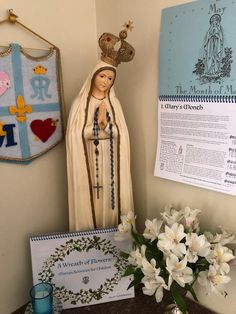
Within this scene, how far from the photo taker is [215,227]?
93 centimetres

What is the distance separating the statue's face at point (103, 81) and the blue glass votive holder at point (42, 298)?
2.00 ft

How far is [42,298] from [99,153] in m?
0.45

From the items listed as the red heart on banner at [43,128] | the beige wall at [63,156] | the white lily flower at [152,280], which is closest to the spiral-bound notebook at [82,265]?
the beige wall at [63,156]

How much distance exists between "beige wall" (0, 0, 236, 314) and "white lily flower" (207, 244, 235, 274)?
0.13 metres

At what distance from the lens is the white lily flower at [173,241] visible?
0.78 metres

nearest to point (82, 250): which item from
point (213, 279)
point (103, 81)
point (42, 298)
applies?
point (42, 298)

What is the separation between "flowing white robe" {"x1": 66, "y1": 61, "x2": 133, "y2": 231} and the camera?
3.09 feet

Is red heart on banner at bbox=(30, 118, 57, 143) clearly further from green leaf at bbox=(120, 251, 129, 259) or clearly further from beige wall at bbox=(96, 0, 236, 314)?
green leaf at bbox=(120, 251, 129, 259)

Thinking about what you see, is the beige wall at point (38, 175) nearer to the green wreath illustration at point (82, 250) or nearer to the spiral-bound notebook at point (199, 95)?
the green wreath illustration at point (82, 250)

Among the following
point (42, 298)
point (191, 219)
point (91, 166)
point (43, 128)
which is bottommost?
point (42, 298)

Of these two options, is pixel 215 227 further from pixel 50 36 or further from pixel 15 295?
pixel 50 36

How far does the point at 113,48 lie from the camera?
2.91 feet

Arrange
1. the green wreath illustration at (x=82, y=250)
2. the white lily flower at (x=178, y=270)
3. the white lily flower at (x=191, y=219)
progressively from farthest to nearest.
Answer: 1. the green wreath illustration at (x=82, y=250)
2. the white lily flower at (x=191, y=219)
3. the white lily flower at (x=178, y=270)

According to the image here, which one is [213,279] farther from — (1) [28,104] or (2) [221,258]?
(1) [28,104]
